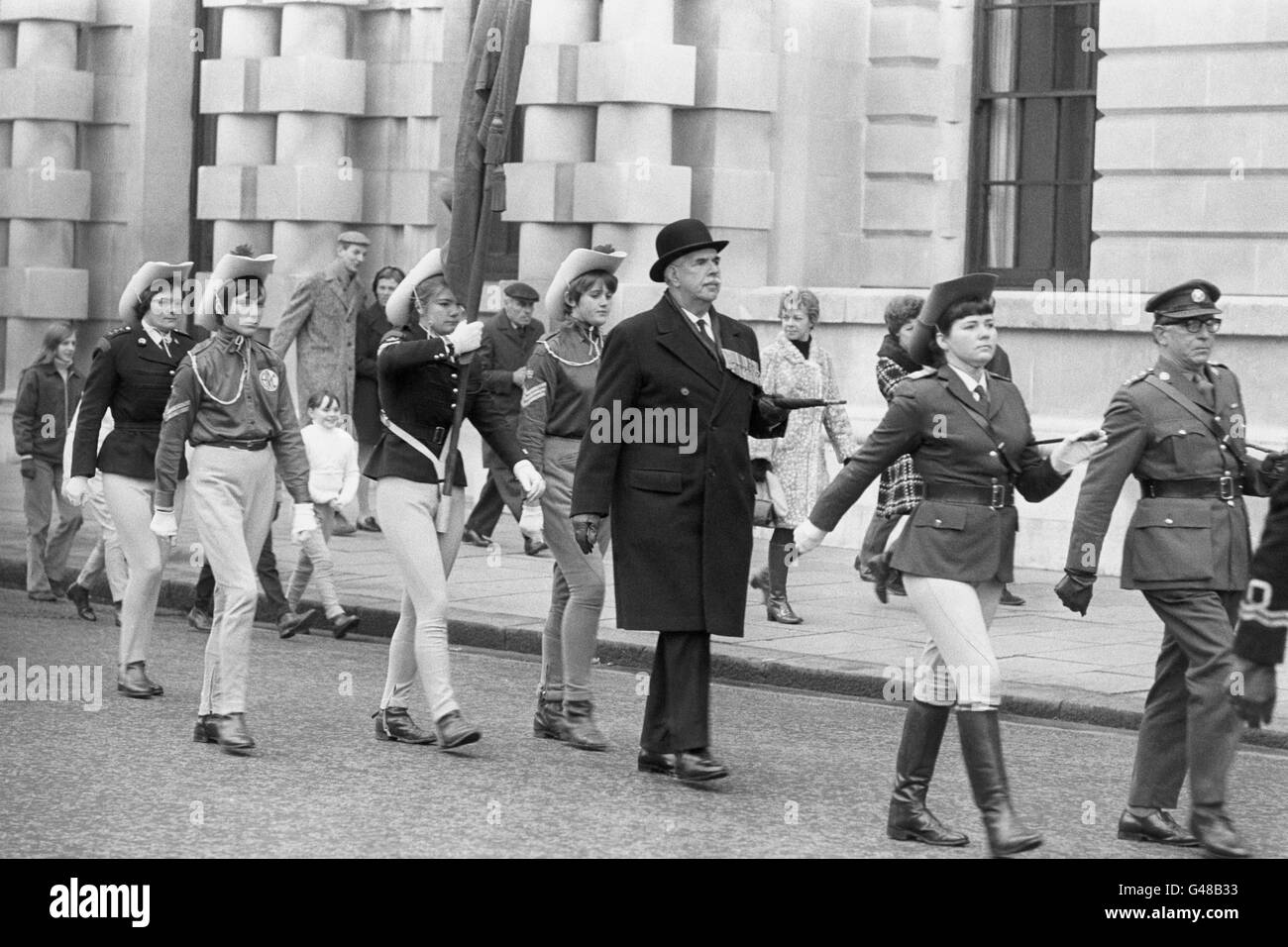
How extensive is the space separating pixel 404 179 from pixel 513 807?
1134 cm

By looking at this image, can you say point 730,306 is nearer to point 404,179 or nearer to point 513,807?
point 404,179

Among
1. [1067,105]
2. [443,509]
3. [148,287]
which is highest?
[1067,105]

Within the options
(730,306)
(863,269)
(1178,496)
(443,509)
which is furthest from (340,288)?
(1178,496)

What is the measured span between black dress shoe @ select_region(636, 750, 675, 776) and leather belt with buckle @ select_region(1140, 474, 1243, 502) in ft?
6.70

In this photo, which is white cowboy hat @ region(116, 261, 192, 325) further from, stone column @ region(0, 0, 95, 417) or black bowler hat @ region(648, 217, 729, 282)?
stone column @ region(0, 0, 95, 417)

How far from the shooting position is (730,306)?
50.8 ft

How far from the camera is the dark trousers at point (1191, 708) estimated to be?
22.3ft

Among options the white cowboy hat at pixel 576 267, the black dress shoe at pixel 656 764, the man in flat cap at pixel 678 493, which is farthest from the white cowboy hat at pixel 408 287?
the black dress shoe at pixel 656 764

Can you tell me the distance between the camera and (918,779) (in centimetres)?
691

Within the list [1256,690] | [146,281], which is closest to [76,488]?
[146,281]

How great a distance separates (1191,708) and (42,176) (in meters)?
14.6

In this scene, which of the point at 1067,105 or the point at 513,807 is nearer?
the point at 513,807
